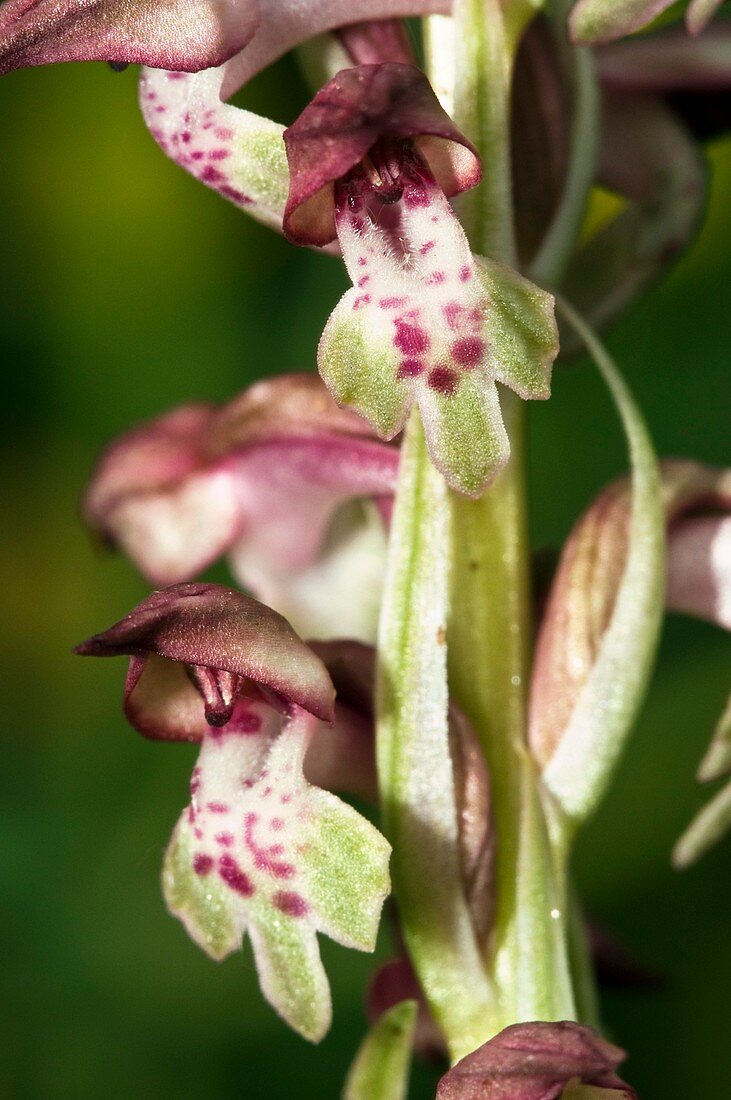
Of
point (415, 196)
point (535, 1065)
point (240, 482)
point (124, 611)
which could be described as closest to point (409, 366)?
point (415, 196)

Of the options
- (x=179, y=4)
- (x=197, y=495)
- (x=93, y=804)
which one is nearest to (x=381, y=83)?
(x=179, y=4)

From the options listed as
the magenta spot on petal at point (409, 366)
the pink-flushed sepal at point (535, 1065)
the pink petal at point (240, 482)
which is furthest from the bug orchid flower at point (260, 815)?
the pink petal at point (240, 482)

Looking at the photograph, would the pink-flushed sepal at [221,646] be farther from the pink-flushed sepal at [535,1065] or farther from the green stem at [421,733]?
the pink-flushed sepal at [535,1065]

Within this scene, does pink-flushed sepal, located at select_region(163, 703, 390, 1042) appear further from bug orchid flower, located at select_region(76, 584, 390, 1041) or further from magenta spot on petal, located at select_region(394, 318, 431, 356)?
magenta spot on petal, located at select_region(394, 318, 431, 356)

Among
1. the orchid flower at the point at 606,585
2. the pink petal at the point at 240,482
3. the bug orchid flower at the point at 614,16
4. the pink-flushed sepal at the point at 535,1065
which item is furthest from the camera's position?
the pink petal at the point at 240,482

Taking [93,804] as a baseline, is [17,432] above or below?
above

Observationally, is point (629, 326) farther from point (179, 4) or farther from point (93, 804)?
point (179, 4)

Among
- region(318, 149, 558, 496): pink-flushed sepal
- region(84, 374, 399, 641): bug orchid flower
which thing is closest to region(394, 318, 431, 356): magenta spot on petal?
region(318, 149, 558, 496): pink-flushed sepal
